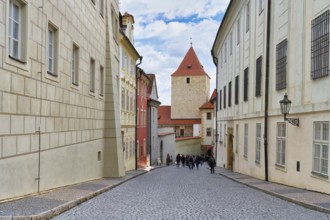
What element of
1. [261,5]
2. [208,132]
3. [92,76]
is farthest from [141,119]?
[208,132]

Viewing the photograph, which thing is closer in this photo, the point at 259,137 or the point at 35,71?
the point at 35,71

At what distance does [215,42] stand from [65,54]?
28547 millimetres

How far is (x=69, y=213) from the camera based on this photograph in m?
8.52

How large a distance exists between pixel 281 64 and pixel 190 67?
7965 centimetres

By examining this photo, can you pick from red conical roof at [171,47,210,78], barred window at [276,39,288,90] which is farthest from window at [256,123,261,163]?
red conical roof at [171,47,210,78]

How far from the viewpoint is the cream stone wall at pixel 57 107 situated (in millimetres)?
8469

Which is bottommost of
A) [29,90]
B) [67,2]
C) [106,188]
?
[106,188]

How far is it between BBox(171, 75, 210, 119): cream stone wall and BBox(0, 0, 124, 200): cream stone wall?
7077 centimetres

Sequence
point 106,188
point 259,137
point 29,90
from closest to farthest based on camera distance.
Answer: point 29,90, point 106,188, point 259,137

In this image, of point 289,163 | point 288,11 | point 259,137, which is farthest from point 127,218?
point 259,137

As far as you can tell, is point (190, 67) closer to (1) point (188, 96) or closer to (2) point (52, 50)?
(1) point (188, 96)

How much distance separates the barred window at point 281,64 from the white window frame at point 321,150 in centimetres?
354

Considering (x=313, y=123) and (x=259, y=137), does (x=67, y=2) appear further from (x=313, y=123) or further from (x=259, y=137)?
(x=259, y=137)

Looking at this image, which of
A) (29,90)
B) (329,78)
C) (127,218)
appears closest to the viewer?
(127,218)
